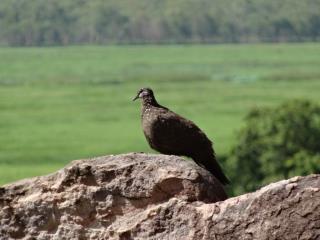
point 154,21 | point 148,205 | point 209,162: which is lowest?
point 148,205

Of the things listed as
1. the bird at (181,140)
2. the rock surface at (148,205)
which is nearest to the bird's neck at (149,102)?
the bird at (181,140)

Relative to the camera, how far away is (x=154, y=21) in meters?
169

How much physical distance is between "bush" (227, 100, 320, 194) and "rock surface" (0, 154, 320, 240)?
24984 mm

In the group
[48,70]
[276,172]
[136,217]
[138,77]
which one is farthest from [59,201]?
[48,70]

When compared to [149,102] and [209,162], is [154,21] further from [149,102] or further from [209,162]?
[209,162]

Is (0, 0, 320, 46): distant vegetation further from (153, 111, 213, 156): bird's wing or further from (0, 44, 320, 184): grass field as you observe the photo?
(153, 111, 213, 156): bird's wing

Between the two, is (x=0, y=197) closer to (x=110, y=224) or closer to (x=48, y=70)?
(x=110, y=224)

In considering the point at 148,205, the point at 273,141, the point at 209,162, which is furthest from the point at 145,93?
the point at 273,141

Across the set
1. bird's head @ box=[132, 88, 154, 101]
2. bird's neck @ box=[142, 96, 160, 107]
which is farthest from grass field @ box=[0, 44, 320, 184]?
bird's neck @ box=[142, 96, 160, 107]

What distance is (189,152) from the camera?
34.8ft

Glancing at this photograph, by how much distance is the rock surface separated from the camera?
28.1ft

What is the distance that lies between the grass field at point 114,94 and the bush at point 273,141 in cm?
405

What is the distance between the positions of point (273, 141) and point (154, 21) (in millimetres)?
133021

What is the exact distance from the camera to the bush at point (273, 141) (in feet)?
116
